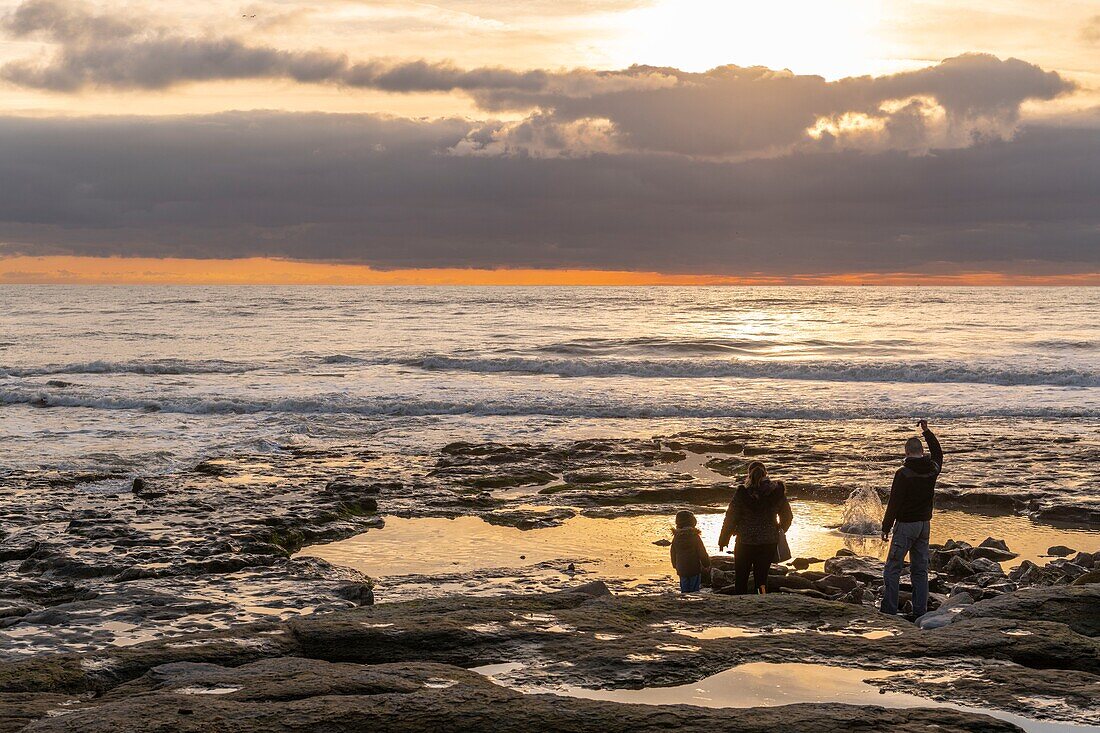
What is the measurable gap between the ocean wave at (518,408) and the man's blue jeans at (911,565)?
18.4 meters

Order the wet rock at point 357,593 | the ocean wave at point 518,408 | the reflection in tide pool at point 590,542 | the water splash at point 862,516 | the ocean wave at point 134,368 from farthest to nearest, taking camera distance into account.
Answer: the ocean wave at point 134,368 < the ocean wave at point 518,408 < the water splash at point 862,516 < the reflection in tide pool at point 590,542 < the wet rock at point 357,593

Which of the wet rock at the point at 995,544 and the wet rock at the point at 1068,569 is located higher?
the wet rock at the point at 1068,569

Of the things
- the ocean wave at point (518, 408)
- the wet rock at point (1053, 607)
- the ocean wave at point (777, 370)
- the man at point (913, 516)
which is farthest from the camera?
the ocean wave at point (777, 370)

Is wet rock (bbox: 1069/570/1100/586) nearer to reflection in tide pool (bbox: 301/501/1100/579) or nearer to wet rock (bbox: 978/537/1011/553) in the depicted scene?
reflection in tide pool (bbox: 301/501/1100/579)

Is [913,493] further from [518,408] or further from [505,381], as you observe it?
[505,381]

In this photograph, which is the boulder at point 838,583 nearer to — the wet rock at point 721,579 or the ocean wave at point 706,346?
the wet rock at point 721,579

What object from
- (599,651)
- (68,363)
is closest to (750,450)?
(599,651)

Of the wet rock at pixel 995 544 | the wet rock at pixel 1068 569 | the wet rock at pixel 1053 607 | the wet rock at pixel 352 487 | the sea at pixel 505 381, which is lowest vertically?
the sea at pixel 505 381

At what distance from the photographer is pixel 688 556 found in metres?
11.0

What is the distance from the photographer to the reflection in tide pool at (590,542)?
12727mm

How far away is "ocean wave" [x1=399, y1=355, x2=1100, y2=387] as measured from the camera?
38.5 meters

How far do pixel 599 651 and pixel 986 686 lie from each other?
8.45 ft

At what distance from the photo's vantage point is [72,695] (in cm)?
645

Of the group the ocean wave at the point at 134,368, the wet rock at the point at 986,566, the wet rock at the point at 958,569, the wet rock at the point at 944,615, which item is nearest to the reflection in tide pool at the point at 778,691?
the wet rock at the point at 944,615
